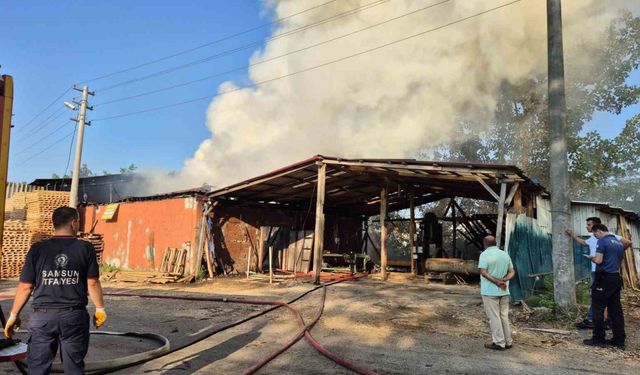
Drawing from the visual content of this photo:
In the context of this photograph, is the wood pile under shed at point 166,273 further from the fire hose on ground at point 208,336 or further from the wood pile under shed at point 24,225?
the fire hose on ground at point 208,336

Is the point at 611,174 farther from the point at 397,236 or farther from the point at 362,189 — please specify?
the point at 362,189

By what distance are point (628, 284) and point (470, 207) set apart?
1484 cm

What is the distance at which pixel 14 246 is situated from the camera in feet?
54.3

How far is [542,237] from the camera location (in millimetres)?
11922

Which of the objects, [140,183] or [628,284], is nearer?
[628,284]

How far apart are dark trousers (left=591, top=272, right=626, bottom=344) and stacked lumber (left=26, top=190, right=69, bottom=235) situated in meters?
18.6

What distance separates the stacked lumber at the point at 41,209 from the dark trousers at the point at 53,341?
16592 millimetres

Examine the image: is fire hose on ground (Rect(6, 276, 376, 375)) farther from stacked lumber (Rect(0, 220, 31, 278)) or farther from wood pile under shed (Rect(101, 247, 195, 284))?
stacked lumber (Rect(0, 220, 31, 278))

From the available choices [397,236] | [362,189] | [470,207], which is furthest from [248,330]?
[470,207]

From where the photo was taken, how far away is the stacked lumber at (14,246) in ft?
53.6

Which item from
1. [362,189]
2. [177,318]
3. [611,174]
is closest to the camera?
[177,318]

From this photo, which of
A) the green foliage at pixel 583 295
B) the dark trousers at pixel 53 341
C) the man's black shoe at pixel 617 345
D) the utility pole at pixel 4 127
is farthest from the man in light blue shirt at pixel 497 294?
the utility pole at pixel 4 127

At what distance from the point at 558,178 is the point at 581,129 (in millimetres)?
15766

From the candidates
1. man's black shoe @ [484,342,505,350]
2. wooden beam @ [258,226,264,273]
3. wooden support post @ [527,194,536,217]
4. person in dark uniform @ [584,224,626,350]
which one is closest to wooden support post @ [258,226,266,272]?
wooden beam @ [258,226,264,273]
